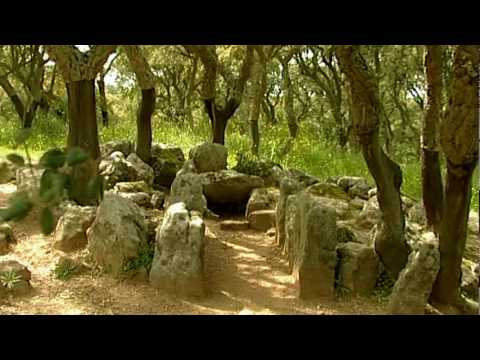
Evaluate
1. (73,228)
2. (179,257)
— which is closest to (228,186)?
(73,228)

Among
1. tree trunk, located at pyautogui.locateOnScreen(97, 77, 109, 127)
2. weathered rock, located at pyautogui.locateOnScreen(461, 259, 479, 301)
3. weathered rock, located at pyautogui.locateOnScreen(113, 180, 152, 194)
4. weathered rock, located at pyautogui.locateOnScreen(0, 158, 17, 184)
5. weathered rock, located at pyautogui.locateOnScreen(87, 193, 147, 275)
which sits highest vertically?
tree trunk, located at pyautogui.locateOnScreen(97, 77, 109, 127)

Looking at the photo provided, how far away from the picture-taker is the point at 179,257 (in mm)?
6090

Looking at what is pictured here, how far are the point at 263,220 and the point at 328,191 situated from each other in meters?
1.95

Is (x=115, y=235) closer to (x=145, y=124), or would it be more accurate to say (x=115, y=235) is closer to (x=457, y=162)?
(x=457, y=162)

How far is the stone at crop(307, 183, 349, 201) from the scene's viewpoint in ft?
32.6

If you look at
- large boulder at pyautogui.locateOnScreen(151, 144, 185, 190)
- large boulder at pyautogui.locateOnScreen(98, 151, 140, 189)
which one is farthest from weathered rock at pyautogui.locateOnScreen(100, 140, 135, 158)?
large boulder at pyautogui.locateOnScreen(98, 151, 140, 189)

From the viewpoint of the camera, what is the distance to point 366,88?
19.3ft

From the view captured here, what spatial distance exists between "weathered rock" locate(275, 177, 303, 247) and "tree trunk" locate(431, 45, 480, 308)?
101 inches

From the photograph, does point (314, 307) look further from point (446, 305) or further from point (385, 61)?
point (385, 61)

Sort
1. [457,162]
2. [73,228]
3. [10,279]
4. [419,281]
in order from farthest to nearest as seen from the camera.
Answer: [73,228] < [10,279] < [419,281] < [457,162]

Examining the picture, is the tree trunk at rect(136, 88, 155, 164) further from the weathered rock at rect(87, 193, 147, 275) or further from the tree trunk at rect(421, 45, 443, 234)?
the tree trunk at rect(421, 45, 443, 234)

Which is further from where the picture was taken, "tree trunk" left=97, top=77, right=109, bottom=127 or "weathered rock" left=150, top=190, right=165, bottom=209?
"tree trunk" left=97, top=77, right=109, bottom=127

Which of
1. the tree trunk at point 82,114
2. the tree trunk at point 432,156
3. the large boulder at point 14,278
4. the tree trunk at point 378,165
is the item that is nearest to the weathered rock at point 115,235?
the large boulder at point 14,278

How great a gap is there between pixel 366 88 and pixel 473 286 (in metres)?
2.78
